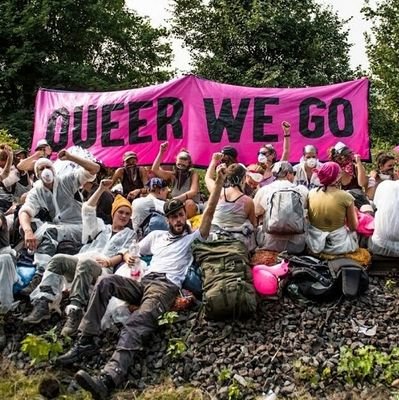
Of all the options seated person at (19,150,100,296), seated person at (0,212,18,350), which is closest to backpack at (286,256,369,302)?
seated person at (19,150,100,296)

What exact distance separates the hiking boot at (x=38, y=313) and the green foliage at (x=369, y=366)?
2.95m

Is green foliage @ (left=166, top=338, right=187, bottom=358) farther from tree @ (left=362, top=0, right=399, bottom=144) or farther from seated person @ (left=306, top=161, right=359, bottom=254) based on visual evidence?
tree @ (left=362, top=0, right=399, bottom=144)

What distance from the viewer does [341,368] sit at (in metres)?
Answer: 5.55

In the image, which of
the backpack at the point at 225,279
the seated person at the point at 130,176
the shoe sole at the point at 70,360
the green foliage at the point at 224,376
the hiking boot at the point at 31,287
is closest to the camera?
the green foliage at the point at 224,376

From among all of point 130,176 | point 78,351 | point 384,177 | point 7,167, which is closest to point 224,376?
point 78,351

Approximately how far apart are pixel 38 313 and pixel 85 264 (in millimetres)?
698

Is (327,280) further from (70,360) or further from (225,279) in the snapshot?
(70,360)

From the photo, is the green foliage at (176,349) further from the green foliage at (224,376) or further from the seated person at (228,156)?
the seated person at (228,156)

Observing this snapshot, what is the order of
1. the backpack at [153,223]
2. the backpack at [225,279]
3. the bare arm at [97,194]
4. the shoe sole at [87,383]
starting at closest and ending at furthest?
the shoe sole at [87,383]
the backpack at [225,279]
the bare arm at [97,194]
the backpack at [153,223]

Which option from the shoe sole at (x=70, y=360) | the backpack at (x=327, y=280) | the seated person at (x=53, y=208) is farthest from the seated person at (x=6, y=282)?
the backpack at (x=327, y=280)

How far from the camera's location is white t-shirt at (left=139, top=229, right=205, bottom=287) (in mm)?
6477

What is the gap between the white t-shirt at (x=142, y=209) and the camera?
746 cm

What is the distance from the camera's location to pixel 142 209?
24.6 ft

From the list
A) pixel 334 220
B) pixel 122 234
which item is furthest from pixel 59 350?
pixel 334 220
